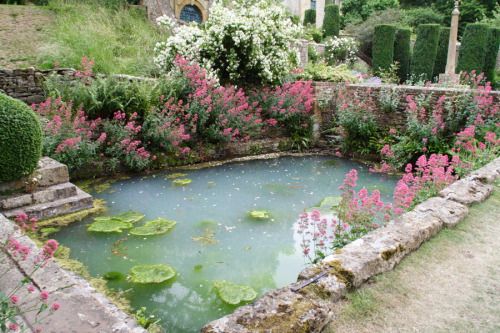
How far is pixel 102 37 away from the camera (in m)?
10.2

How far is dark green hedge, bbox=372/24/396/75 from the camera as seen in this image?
16.8 m

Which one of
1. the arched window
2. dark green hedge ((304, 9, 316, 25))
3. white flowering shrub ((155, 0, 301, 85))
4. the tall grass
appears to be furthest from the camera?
dark green hedge ((304, 9, 316, 25))

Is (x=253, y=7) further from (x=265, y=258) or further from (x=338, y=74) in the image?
(x=265, y=258)

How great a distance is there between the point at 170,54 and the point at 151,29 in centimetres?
462

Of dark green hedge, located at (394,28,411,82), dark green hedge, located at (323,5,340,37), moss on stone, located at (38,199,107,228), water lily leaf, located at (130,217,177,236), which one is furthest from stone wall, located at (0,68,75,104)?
dark green hedge, located at (323,5,340,37)

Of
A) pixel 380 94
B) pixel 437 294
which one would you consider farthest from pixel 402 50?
pixel 437 294

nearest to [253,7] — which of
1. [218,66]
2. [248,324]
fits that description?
[218,66]

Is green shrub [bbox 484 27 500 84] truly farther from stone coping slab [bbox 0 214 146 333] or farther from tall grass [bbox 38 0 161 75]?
stone coping slab [bbox 0 214 146 333]

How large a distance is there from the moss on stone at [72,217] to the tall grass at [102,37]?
3.73 m

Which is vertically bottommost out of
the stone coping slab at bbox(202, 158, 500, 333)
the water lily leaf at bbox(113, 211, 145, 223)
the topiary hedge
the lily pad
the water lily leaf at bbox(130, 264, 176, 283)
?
the water lily leaf at bbox(130, 264, 176, 283)

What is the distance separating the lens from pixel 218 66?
352 inches

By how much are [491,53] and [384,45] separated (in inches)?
158

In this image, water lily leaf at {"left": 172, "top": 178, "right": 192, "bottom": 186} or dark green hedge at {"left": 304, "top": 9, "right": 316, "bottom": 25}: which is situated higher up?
dark green hedge at {"left": 304, "top": 9, "right": 316, "bottom": 25}

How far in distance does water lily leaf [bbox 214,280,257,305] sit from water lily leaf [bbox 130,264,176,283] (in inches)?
19.3
